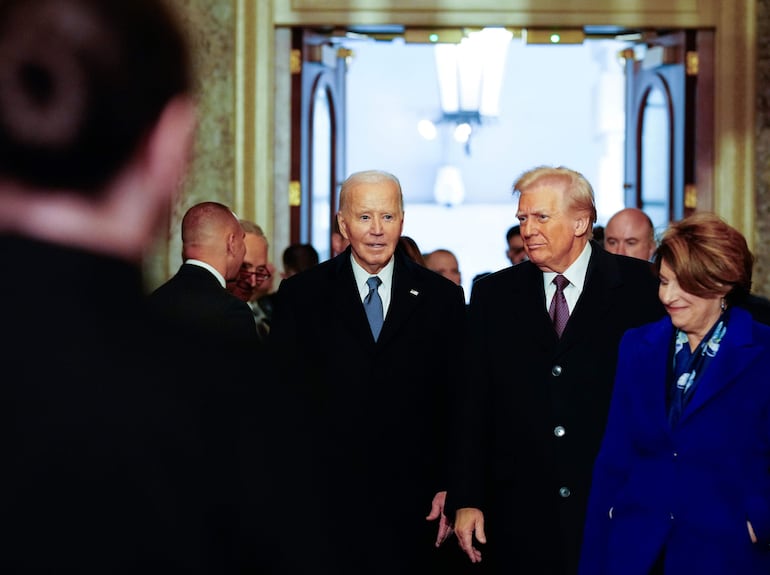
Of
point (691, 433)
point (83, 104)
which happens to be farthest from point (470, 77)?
point (83, 104)

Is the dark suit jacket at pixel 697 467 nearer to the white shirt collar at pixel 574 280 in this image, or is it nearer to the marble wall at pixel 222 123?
the white shirt collar at pixel 574 280

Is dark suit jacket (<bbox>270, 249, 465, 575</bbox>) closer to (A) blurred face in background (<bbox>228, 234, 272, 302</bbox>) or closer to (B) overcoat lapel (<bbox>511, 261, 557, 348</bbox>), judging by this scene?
(B) overcoat lapel (<bbox>511, 261, 557, 348</bbox>)

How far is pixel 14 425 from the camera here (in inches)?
34.4

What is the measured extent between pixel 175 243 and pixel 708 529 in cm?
565

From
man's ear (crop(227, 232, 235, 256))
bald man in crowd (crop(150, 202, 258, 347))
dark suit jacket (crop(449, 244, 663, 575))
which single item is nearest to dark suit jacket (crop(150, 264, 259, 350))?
bald man in crowd (crop(150, 202, 258, 347))

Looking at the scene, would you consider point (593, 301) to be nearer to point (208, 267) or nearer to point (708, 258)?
point (708, 258)

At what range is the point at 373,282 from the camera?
14.9 feet

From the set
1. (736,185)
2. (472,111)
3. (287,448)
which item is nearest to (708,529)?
(287,448)

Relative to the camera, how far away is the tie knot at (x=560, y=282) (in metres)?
4.04

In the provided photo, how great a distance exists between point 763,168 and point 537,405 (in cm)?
498

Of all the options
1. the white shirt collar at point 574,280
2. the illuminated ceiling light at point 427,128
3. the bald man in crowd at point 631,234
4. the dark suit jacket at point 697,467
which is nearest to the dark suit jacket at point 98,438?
the dark suit jacket at point 697,467

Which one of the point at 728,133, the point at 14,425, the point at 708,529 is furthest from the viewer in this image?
the point at 728,133

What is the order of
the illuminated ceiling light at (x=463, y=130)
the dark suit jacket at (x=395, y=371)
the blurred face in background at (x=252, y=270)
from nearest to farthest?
the dark suit jacket at (x=395, y=371) < the blurred face in background at (x=252, y=270) < the illuminated ceiling light at (x=463, y=130)

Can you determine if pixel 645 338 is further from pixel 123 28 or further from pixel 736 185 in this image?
pixel 736 185
